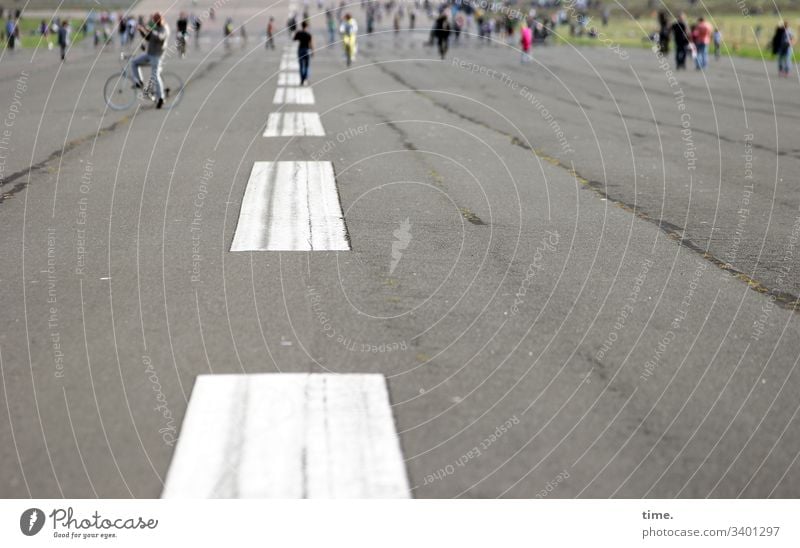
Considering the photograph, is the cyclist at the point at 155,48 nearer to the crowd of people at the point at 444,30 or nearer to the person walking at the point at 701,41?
the crowd of people at the point at 444,30

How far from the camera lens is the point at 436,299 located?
22.3 feet

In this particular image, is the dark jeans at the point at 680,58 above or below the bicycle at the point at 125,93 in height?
below

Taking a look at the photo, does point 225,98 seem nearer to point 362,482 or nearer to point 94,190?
point 94,190

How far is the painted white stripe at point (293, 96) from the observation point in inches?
828

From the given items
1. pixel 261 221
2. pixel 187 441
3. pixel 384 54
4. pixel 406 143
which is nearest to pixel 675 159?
pixel 406 143

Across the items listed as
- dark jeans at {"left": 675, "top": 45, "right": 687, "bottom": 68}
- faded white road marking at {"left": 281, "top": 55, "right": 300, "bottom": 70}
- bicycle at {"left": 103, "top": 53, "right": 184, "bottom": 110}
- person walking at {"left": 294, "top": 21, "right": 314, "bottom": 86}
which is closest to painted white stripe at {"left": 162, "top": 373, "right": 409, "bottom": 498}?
bicycle at {"left": 103, "top": 53, "right": 184, "bottom": 110}

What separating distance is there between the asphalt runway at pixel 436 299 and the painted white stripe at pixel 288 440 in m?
0.10

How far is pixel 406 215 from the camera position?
9.65 meters

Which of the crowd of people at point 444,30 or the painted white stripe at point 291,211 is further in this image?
the crowd of people at point 444,30

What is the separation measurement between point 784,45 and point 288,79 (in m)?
14.6

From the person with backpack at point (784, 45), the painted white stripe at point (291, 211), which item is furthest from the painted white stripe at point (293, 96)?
the person with backpack at point (784, 45)

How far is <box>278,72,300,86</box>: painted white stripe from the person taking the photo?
26470mm

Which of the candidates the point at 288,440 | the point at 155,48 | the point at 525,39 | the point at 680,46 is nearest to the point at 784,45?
the point at 680,46

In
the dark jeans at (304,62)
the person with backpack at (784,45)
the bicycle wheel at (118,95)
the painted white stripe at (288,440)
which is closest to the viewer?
the painted white stripe at (288,440)
